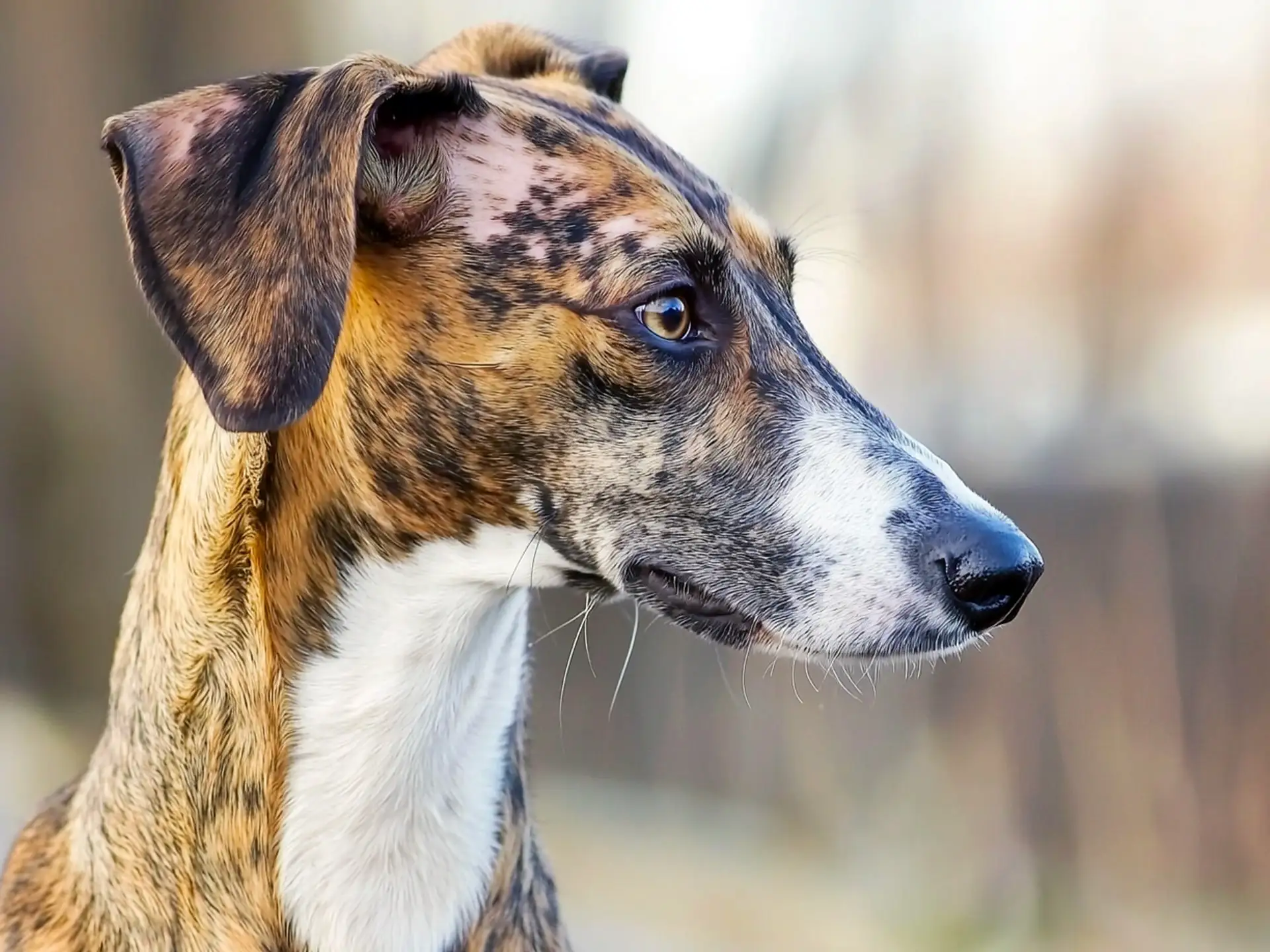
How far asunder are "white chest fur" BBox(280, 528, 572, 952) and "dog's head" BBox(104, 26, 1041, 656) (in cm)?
7

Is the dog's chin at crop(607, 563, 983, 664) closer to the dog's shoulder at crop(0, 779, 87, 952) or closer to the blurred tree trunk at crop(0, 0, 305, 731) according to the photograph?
the dog's shoulder at crop(0, 779, 87, 952)

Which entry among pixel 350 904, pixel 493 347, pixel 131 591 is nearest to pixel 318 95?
pixel 493 347

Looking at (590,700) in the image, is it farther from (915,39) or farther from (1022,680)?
(915,39)

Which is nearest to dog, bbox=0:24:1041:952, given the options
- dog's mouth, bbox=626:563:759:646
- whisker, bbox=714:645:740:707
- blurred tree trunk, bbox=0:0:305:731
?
dog's mouth, bbox=626:563:759:646

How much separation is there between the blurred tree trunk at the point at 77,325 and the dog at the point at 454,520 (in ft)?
5.92

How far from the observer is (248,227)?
45.4 inches

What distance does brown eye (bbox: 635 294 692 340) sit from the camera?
129 cm

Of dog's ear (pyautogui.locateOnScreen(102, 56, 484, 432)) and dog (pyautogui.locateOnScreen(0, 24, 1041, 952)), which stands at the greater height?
dog's ear (pyautogui.locateOnScreen(102, 56, 484, 432))

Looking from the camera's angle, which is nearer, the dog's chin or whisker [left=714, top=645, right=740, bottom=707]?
the dog's chin

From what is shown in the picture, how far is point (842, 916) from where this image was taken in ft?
9.32

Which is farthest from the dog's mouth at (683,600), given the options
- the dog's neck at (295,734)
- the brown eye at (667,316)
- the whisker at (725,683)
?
the whisker at (725,683)

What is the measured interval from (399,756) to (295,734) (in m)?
0.11

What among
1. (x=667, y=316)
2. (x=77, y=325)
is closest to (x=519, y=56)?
(x=667, y=316)

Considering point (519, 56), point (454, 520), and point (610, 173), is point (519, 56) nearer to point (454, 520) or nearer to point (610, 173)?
point (610, 173)
